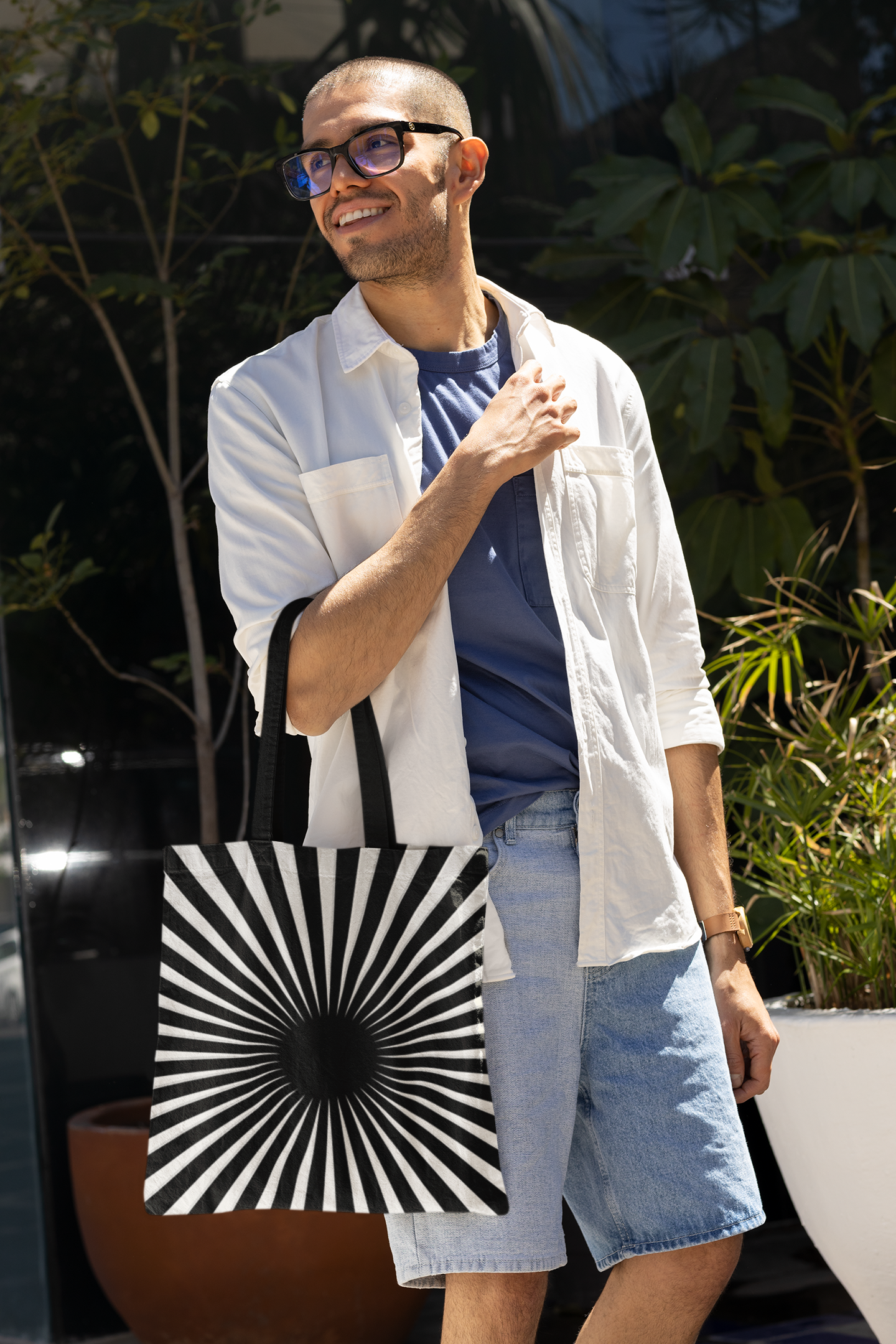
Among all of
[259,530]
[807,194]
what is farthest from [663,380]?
[259,530]

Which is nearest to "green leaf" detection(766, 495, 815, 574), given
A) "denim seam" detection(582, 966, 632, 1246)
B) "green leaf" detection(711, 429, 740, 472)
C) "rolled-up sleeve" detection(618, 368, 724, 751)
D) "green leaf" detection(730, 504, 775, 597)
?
"green leaf" detection(730, 504, 775, 597)

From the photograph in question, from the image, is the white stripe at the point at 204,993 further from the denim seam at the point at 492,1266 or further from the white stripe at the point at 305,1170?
the denim seam at the point at 492,1266

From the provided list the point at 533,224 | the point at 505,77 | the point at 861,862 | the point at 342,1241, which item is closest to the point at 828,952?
the point at 861,862

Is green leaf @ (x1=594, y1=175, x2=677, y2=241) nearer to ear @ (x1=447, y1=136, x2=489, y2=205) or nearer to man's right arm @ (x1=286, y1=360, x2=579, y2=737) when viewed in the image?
ear @ (x1=447, y1=136, x2=489, y2=205)

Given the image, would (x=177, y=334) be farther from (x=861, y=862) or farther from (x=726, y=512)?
(x=861, y=862)

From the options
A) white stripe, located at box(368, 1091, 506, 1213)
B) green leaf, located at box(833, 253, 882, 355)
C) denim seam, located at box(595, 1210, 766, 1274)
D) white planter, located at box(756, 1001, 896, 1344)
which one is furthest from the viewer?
green leaf, located at box(833, 253, 882, 355)

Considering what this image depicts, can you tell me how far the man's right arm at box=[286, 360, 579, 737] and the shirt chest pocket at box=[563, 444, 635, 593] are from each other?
0.45 feet

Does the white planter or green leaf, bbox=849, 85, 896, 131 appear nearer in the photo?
the white planter

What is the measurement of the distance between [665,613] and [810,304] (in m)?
1.55

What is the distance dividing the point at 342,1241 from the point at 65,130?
7.43 feet

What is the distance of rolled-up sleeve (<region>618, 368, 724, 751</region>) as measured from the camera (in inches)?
62.1

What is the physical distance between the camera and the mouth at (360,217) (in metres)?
1.45

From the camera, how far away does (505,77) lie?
318 cm

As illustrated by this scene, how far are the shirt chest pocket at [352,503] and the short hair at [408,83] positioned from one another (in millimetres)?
392
